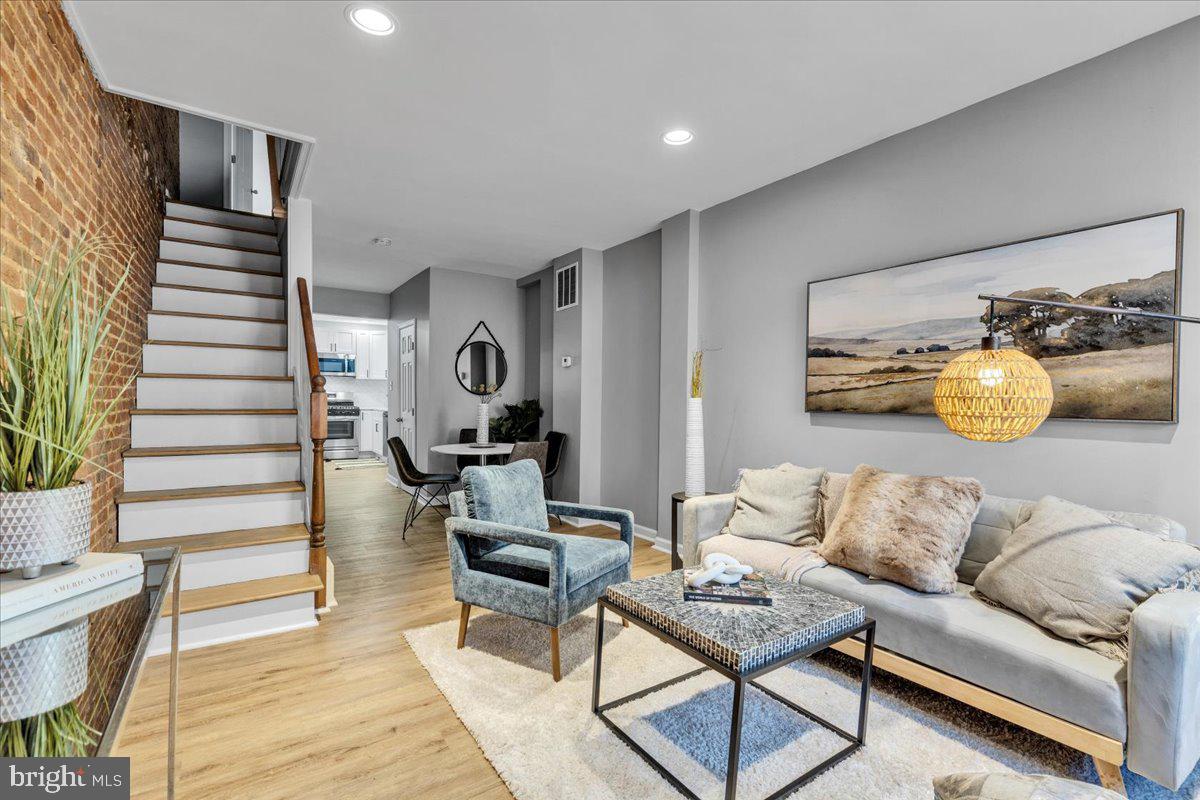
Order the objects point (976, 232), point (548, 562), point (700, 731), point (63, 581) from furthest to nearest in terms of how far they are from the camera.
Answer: point (976, 232) < point (548, 562) < point (700, 731) < point (63, 581)

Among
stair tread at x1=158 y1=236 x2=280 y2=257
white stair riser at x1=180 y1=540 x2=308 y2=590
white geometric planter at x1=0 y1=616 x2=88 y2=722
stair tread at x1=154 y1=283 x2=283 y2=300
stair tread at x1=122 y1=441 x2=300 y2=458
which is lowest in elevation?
white stair riser at x1=180 y1=540 x2=308 y2=590

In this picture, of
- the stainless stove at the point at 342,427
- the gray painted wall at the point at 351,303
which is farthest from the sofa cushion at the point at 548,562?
the stainless stove at the point at 342,427

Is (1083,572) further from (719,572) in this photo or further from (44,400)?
(44,400)

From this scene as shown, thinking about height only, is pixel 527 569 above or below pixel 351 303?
below

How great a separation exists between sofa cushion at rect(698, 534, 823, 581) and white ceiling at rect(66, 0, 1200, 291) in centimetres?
217

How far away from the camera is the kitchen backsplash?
989cm

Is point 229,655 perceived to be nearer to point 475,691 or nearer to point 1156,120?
point 475,691

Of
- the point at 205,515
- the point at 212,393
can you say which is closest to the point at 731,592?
the point at 205,515

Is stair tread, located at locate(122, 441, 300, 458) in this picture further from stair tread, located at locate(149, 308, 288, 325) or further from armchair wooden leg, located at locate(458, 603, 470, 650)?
armchair wooden leg, located at locate(458, 603, 470, 650)

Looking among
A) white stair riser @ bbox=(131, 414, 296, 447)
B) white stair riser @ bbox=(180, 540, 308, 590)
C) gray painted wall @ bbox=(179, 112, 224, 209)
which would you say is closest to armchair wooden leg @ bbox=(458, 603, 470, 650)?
white stair riser @ bbox=(180, 540, 308, 590)

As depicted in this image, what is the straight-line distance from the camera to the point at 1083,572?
1868 millimetres

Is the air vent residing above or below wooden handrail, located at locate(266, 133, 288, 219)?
below

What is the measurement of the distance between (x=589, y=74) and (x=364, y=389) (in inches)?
349

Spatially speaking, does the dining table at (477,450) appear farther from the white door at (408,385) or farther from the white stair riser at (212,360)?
the white door at (408,385)
